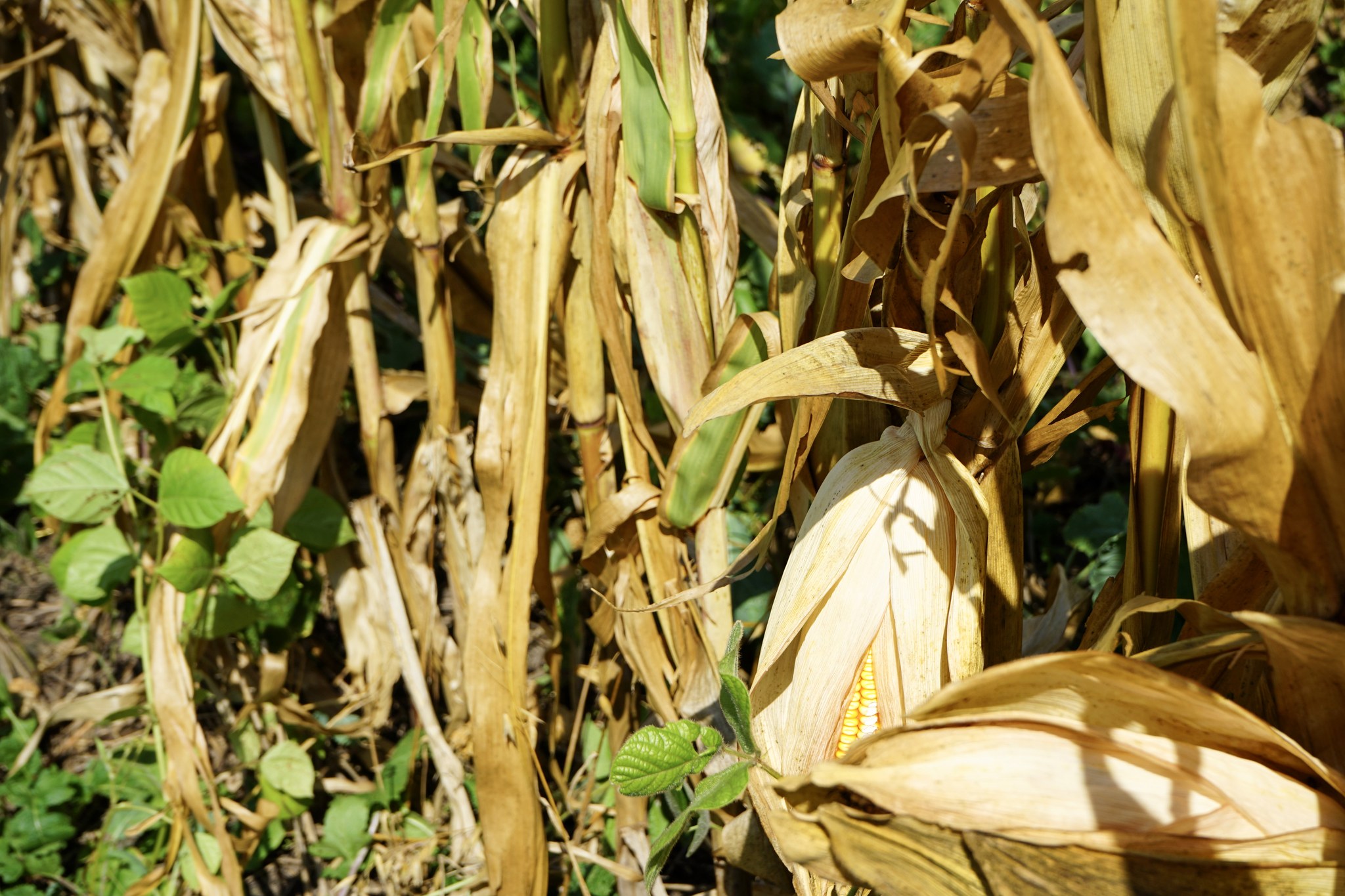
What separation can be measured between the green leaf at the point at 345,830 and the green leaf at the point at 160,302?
21.4 inches

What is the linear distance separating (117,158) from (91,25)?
20 centimetres

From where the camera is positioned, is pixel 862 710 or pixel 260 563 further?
pixel 260 563

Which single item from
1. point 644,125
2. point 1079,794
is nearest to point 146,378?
point 644,125

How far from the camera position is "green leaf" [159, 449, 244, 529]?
832 millimetres

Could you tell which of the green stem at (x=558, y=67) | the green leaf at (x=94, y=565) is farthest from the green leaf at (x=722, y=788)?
the green leaf at (x=94, y=565)

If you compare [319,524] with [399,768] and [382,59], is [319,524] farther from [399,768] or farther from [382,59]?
[382,59]

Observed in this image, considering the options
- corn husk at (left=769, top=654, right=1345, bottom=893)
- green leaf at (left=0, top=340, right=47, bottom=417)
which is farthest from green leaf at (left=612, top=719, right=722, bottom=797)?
green leaf at (left=0, top=340, right=47, bottom=417)

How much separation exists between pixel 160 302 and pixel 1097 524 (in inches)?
39.5

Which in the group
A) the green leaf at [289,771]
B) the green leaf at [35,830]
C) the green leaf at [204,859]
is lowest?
the green leaf at [35,830]

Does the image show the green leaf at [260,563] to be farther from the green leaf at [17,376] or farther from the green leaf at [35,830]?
the green leaf at [17,376]

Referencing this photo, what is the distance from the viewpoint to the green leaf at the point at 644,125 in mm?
580

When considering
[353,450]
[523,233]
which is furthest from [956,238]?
[353,450]

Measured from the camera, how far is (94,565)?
0.94 metres

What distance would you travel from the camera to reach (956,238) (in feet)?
1.55
